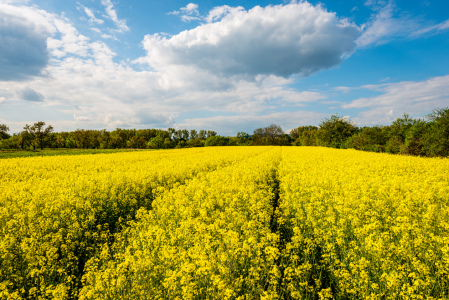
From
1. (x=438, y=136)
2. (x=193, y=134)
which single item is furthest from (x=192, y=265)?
(x=193, y=134)

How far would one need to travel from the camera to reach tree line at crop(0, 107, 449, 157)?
24.3 meters

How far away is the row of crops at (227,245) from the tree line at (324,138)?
71.5ft

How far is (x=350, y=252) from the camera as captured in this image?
396 centimetres

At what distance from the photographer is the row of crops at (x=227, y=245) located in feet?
10.7

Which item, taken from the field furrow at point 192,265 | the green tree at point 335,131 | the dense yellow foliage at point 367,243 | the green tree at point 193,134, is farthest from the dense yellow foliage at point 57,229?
the green tree at point 193,134

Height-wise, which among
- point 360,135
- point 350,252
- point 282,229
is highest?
point 360,135

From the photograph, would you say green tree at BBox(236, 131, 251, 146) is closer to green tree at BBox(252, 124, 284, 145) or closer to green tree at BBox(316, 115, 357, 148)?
green tree at BBox(252, 124, 284, 145)

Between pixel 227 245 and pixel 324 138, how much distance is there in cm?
6330

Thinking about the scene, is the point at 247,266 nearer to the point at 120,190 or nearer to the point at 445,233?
the point at 445,233

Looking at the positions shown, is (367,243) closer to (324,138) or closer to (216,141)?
(324,138)

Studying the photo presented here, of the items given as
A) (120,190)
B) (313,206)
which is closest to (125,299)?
(313,206)

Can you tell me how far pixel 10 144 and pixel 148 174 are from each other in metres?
85.0

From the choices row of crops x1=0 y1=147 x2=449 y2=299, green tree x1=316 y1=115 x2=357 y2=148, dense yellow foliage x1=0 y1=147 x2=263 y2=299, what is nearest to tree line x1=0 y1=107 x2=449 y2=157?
green tree x1=316 y1=115 x2=357 y2=148

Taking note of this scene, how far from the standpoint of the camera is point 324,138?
59.8 metres
